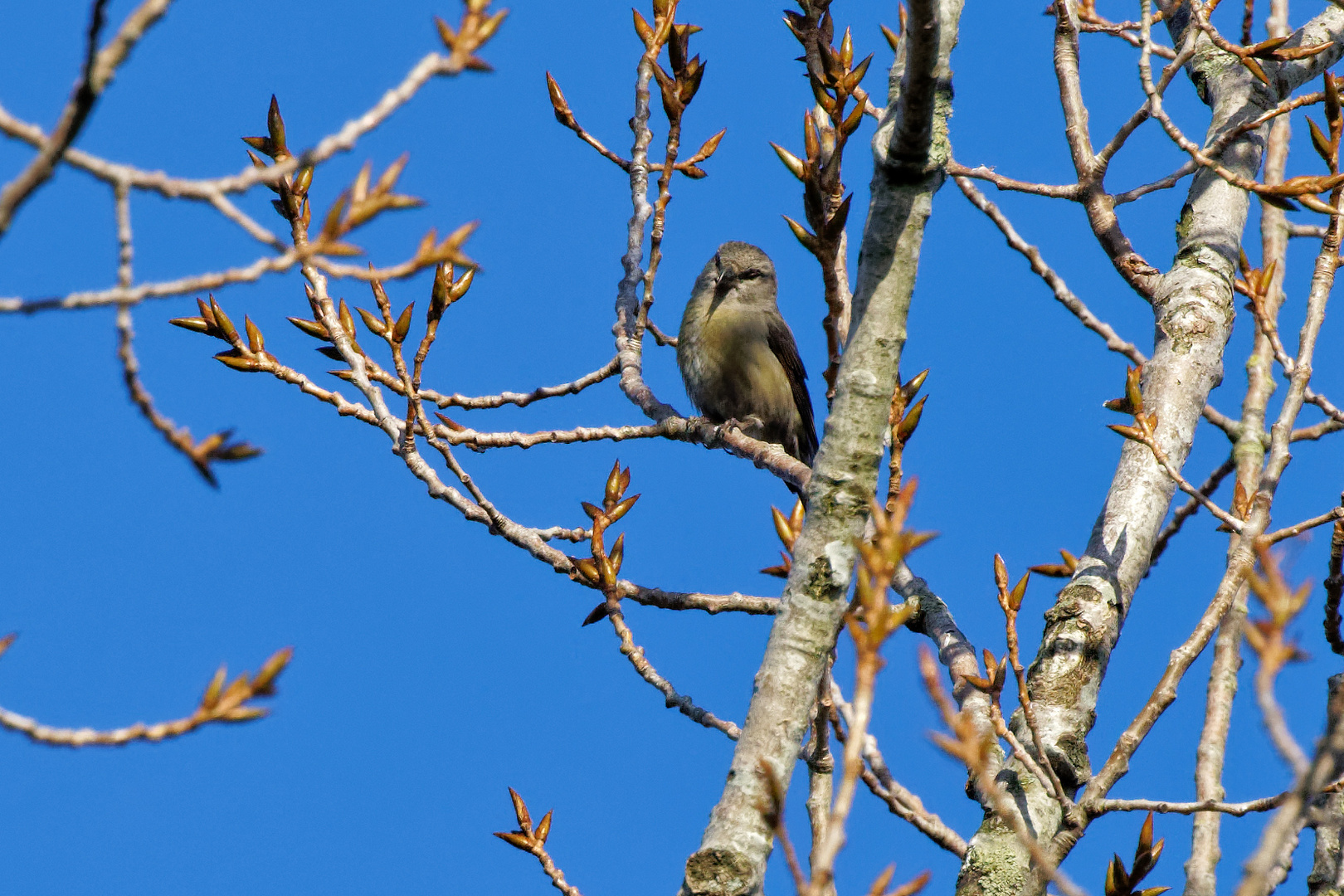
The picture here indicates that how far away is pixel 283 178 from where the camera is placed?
3.85 metres

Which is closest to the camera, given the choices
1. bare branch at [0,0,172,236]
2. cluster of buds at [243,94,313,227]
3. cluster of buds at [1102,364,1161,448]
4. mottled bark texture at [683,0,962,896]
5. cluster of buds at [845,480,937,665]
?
bare branch at [0,0,172,236]

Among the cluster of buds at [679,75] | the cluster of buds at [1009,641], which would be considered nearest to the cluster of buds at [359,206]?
the cluster of buds at [1009,641]

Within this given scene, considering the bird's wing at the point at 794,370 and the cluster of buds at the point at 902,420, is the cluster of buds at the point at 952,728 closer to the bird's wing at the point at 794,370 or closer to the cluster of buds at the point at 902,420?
the cluster of buds at the point at 902,420

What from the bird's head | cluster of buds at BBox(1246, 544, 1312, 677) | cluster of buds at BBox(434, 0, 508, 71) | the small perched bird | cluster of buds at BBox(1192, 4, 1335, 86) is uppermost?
the bird's head

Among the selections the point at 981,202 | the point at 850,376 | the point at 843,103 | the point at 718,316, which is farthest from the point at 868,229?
the point at 718,316

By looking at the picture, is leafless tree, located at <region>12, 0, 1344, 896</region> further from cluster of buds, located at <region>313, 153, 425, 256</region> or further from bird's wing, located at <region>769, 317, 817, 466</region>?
bird's wing, located at <region>769, 317, 817, 466</region>

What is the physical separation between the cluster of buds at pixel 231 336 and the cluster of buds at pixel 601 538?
1.17 meters

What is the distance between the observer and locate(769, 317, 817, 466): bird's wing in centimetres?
743

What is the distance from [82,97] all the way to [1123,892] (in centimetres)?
293

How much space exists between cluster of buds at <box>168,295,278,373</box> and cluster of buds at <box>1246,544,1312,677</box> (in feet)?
10.5

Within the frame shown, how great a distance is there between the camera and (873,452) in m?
2.43

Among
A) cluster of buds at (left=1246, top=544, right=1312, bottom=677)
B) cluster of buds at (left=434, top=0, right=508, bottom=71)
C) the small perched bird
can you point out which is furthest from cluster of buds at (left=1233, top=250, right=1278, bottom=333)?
the small perched bird

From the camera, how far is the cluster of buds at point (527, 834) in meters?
3.59

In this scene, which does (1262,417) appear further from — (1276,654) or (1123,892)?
(1276,654)
